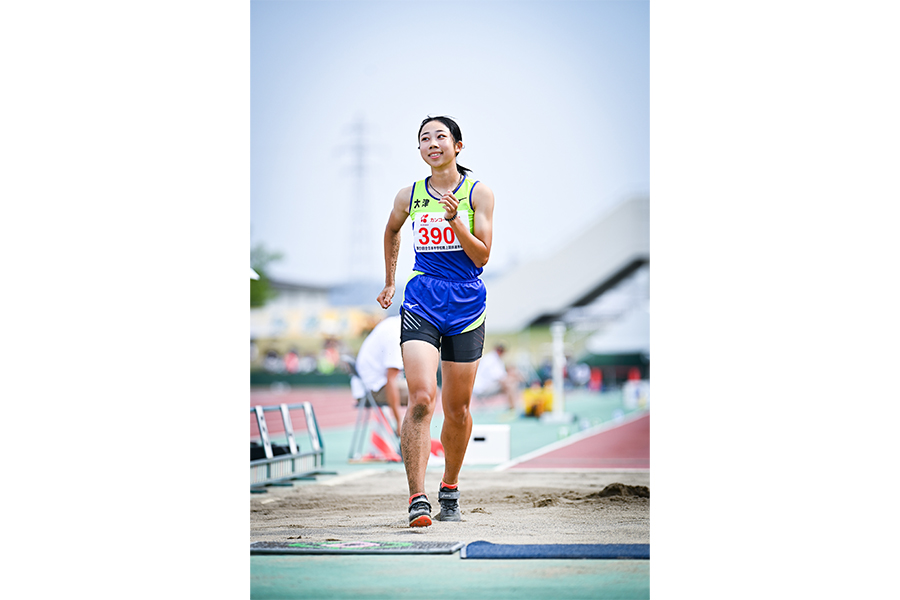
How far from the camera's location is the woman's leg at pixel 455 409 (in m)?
3.93

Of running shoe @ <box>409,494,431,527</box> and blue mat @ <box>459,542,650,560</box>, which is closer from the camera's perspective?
blue mat @ <box>459,542,650,560</box>

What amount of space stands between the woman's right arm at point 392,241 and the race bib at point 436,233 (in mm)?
163

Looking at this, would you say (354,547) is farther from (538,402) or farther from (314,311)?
(538,402)

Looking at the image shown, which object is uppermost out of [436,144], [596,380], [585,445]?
[436,144]

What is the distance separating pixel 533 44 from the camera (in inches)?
183

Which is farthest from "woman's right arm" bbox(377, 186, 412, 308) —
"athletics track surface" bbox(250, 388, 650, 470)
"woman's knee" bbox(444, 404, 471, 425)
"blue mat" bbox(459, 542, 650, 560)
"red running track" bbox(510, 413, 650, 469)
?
"red running track" bbox(510, 413, 650, 469)

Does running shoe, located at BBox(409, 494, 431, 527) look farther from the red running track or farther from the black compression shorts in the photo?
the red running track

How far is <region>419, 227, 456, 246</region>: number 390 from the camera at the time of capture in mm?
3920

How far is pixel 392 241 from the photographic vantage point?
165 inches

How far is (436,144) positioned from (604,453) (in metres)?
4.68

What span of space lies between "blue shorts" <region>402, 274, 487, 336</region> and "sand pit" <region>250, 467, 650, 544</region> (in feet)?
2.94

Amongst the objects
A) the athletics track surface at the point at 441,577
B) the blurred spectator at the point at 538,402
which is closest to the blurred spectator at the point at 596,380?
the blurred spectator at the point at 538,402

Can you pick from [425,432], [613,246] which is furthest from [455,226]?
[613,246]

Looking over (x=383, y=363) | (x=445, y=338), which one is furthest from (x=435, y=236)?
(x=383, y=363)
